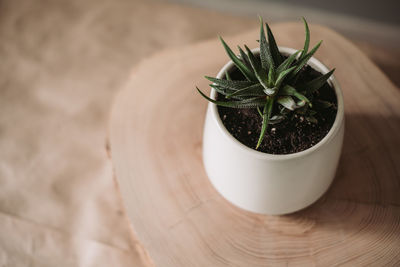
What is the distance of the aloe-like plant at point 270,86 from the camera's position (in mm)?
706

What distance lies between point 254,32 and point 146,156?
41cm

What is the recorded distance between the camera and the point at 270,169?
0.73m

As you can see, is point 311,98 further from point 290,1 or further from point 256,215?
point 290,1

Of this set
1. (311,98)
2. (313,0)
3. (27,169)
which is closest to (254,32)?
(311,98)

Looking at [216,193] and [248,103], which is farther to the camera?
[216,193]

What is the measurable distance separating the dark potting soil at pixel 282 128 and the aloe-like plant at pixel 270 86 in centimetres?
2

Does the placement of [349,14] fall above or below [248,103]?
above

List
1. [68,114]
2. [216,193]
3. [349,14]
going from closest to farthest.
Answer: [216,193], [68,114], [349,14]

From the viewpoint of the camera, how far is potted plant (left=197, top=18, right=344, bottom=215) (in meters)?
0.72

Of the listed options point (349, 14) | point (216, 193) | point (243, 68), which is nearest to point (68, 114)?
point (216, 193)

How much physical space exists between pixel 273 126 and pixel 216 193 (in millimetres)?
212

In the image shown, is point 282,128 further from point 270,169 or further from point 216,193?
point 216,193

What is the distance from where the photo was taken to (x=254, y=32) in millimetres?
1071

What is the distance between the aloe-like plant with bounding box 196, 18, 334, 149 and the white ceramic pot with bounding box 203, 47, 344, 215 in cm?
4
